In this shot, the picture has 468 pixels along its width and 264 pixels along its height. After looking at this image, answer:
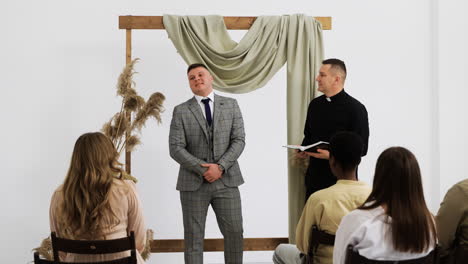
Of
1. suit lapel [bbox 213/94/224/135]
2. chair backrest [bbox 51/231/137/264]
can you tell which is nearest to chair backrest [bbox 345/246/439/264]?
chair backrest [bbox 51/231/137/264]

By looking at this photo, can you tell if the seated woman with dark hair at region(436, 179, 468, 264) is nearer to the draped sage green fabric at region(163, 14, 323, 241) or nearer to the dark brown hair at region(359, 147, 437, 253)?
the dark brown hair at region(359, 147, 437, 253)

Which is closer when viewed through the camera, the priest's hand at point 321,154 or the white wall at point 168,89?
the priest's hand at point 321,154

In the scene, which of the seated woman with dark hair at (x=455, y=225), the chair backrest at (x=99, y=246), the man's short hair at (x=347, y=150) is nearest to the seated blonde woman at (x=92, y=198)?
the chair backrest at (x=99, y=246)

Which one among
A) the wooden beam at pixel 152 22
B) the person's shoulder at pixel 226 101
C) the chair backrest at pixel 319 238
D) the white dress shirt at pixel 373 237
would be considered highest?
the wooden beam at pixel 152 22

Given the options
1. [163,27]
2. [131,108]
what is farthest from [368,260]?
[163,27]

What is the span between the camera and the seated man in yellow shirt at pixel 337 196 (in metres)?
2.83

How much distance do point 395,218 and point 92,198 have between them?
1340 mm

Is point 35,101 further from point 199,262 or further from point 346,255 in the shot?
point 346,255

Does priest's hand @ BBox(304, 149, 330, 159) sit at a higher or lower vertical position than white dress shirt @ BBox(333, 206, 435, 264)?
higher

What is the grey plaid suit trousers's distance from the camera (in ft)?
14.3

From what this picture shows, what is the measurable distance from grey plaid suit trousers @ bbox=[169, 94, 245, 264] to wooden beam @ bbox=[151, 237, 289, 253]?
456 millimetres

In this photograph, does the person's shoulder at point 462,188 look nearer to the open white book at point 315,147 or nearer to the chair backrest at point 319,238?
the chair backrest at point 319,238

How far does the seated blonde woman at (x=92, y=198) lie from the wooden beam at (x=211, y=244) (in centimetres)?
217

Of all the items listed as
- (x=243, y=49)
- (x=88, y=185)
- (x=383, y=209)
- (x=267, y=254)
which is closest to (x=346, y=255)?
(x=383, y=209)
